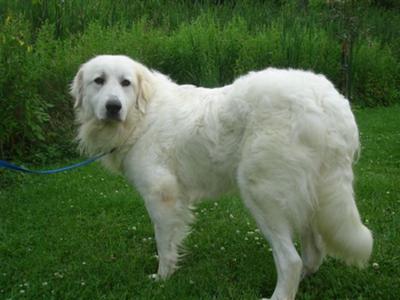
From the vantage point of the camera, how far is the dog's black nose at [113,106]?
3.59 m

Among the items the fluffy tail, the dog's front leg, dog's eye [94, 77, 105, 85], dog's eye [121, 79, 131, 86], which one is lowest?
the dog's front leg

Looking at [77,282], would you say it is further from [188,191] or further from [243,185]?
[243,185]

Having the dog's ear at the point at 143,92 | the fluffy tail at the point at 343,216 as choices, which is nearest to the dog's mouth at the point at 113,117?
the dog's ear at the point at 143,92

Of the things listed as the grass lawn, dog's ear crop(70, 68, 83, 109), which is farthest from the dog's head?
the grass lawn

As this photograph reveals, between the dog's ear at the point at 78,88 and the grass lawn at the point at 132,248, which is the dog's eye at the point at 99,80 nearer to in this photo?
the dog's ear at the point at 78,88

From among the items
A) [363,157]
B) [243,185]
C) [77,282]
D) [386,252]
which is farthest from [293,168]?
[363,157]

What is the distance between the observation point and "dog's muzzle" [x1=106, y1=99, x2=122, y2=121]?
3.59m

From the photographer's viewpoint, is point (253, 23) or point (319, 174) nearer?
point (319, 174)

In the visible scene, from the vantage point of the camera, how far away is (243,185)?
312 cm

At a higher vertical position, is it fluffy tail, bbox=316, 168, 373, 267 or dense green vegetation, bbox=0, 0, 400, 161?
fluffy tail, bbox=316, 168, 373, 267

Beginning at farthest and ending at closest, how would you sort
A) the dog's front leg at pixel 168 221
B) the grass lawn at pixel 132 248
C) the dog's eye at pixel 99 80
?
the dog's eye at pixel 99 80 → the dog's front leg at pixel 168 221 → the grass lawn at pixel 132 248

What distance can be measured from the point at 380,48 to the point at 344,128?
10.1 meters

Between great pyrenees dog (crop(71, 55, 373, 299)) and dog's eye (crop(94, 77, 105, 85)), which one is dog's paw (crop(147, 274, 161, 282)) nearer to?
great pyrenees dog (crop(71, 55, 373, 299))

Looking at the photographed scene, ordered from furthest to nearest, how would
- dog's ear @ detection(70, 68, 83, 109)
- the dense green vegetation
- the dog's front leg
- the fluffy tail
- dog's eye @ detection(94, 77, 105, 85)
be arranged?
the dense green vegetation
dog's ear @ detection(70, 68, 83, 109)
dog's eye @ detection(94, 77, 105, 85)
the dog's front leg
the fluffy tail
